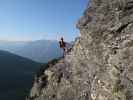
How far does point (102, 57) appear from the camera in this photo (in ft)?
112

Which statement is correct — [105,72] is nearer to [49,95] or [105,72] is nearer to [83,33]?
[83,33]

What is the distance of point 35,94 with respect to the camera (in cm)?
5869

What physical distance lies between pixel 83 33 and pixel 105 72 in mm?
11442

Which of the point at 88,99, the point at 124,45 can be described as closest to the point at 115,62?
the point at 124,45

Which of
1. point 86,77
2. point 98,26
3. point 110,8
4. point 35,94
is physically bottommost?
point 35,94

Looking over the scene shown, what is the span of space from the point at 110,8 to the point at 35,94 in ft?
109

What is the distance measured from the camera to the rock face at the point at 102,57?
28891 mm

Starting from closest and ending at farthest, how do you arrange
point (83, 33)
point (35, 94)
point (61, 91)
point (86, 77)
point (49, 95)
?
point (86, 77), point (83, 33), point (61, 91), point (49, 95), point (35, 94)

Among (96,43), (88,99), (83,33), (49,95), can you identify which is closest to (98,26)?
(96,43)

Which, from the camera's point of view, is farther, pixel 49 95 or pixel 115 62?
pixel 49 95

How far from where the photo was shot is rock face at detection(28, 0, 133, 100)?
28891 millimetres

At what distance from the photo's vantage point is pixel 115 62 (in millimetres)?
30312

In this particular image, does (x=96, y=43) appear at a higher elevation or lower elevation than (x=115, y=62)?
higher

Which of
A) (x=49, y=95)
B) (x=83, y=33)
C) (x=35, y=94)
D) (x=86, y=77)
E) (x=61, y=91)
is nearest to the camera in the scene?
(x=86, y=77)
